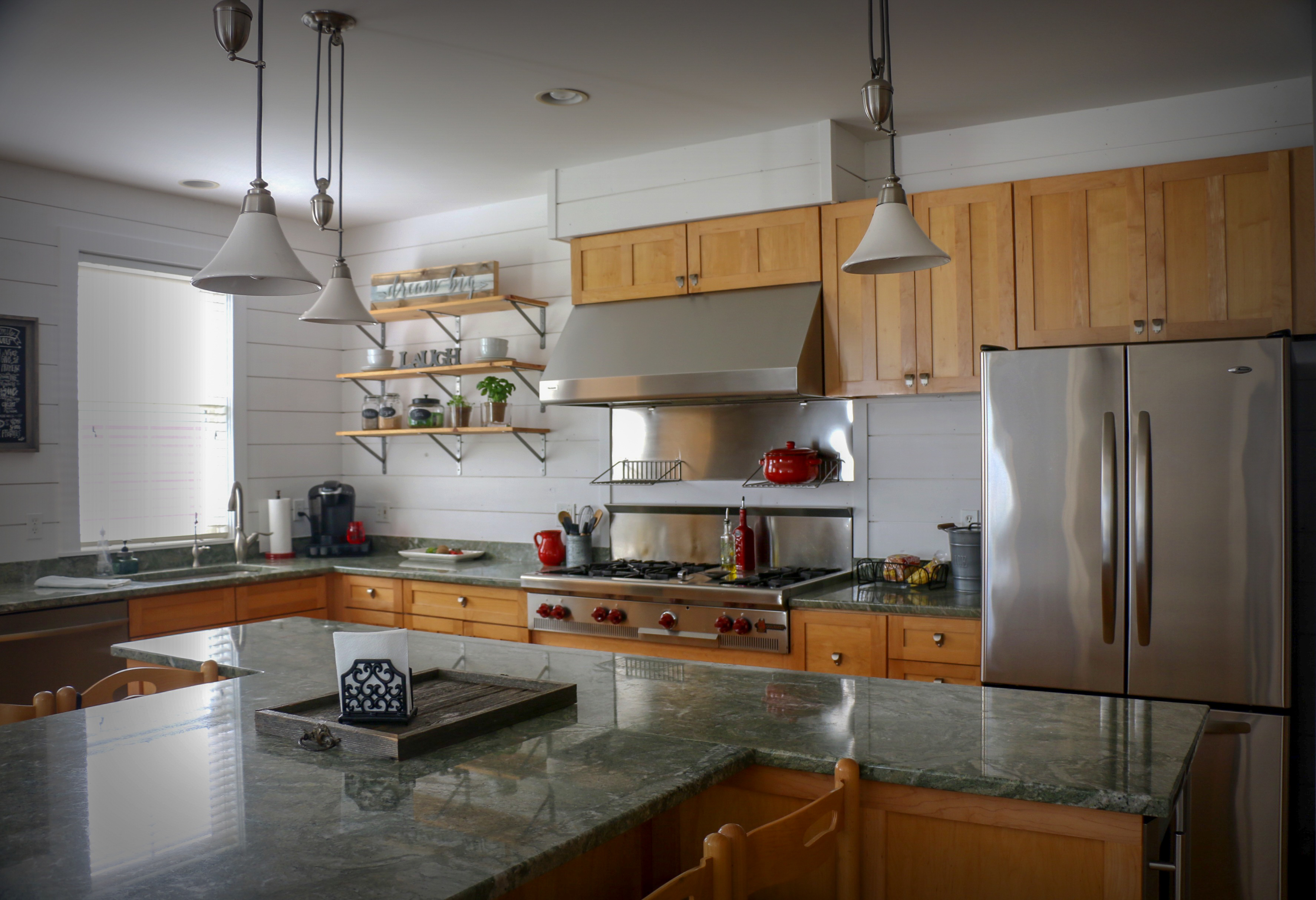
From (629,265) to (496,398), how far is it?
0.97 meters

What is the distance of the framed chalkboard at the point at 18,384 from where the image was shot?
4.02 metres

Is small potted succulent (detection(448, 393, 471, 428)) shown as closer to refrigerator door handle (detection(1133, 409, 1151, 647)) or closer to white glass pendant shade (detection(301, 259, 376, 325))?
white glass pendant shade (detection(301, 259, 376, 325))

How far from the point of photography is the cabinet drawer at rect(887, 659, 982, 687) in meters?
3.20

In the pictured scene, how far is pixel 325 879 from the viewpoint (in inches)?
45.4

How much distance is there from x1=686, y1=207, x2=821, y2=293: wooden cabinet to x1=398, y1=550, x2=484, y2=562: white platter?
1.77m

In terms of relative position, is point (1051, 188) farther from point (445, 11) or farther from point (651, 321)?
point (445, 11)


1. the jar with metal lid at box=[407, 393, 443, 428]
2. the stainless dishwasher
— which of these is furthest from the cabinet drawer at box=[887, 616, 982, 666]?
the stainless dishwasher

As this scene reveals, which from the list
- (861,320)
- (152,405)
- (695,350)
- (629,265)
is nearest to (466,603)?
(695,350)

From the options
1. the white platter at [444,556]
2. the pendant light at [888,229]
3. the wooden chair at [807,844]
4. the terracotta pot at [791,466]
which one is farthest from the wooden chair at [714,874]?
the white platter at [444,556]

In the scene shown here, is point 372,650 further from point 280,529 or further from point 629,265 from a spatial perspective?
point 280,529

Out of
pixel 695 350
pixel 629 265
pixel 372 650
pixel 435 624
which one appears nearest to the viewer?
pixel 372 650

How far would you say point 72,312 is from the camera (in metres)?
4.25

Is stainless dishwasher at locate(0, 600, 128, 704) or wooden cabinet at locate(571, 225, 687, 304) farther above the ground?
wooden cabinet at locate(571, 225, 687, 304)

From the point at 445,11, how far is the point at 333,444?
Answer: 328cm
